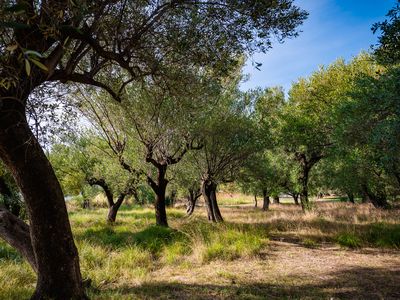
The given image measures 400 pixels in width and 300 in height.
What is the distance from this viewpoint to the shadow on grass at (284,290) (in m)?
6.09

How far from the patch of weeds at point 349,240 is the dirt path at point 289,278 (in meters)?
0.82

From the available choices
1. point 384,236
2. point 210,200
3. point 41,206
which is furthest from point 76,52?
point 210,200

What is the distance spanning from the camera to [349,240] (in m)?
11.5

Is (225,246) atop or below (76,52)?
below

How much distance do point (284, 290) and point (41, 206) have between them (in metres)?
5.02

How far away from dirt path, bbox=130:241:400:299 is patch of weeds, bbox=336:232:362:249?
821 mm

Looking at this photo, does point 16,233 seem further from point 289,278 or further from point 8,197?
point 8,197

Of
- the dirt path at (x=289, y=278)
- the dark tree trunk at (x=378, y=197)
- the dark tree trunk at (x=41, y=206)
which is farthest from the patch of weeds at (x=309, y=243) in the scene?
the dark tree trunk at (x=378, y=197)

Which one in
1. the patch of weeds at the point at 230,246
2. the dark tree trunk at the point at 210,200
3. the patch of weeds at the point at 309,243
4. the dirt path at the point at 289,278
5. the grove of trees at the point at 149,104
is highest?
the grove of trees at the point at 149,104

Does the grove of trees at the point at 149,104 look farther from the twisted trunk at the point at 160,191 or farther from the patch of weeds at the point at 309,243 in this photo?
the patch of weeds at the point at 309,243

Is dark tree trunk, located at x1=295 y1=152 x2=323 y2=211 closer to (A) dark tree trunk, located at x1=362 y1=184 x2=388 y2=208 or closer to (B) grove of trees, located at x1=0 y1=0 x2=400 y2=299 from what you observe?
(B) grove of trees, located at x1=0 y1=0 x2=400 y2=299

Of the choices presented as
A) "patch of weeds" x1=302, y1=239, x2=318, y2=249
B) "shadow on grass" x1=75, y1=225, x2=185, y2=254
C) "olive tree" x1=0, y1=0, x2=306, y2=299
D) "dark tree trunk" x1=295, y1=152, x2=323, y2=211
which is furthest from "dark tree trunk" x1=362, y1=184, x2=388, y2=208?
"olive tree" x1=0, y1=0, x2=306, y2=299

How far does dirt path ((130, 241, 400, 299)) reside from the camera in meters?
6.29

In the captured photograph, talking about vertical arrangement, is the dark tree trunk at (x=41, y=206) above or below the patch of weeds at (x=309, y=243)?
above
